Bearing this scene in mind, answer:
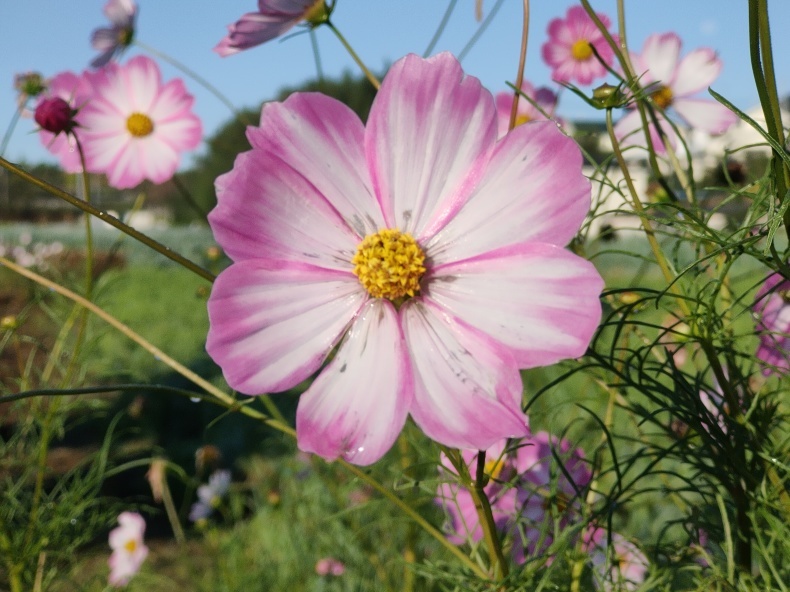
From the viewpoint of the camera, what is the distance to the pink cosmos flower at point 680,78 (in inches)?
21.4

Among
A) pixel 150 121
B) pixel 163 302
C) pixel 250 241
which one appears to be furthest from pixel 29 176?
pixel 163 302

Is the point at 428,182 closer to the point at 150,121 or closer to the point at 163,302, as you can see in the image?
the point at 150,121

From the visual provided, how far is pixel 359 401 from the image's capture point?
287mm

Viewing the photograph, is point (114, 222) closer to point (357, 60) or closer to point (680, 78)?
point (357, 60)

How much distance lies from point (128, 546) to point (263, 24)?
1.21 metres

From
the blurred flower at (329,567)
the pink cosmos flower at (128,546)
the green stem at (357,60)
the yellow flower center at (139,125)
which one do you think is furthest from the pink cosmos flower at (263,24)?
the pink cosmos flower at (128,546)

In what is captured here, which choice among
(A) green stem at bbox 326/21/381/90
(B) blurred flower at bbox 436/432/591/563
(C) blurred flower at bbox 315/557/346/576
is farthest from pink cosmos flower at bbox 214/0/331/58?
(C) blurred flower at bbox 315/557/346/576

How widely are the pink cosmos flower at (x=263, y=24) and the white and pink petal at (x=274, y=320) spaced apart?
6.0 inches

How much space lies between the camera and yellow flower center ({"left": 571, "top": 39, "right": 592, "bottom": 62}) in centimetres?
67

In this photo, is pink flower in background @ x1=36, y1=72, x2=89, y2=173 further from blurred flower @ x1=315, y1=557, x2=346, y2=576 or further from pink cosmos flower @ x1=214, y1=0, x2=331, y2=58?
blurred flower @ x1=315, y1=557, x2=346, y2=576

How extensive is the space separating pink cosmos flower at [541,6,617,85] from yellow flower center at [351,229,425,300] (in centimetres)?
37

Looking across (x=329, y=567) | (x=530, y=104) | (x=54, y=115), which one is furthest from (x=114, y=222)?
(x=329, y=567)

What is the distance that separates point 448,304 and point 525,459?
278 millimetres

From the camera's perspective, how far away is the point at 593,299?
10.3 inches
